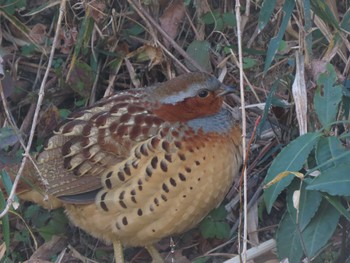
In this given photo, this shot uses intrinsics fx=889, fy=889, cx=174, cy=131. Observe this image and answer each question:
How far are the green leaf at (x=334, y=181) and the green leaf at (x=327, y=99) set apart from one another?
260 mm

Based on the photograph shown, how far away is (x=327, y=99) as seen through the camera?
11.6ft

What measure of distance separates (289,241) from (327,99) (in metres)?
0.58

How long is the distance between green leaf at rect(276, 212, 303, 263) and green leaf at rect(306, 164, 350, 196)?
264mm

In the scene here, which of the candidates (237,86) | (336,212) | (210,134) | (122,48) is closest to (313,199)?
(336,212)

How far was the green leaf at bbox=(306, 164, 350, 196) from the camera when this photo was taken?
3.21 meters

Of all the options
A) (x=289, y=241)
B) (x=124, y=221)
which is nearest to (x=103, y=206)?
(x=124, y=221)

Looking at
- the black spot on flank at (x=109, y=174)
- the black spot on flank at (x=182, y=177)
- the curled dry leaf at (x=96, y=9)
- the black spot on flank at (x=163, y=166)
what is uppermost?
the curled dry leaf at (x=96, y=9)

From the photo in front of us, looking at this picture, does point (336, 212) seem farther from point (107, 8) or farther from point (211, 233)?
point (107, 8)

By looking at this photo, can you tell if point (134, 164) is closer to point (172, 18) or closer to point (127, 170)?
point (127, 170)

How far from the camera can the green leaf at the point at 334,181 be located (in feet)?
10.5

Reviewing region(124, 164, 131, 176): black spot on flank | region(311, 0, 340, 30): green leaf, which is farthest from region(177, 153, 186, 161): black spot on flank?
region(311, 0, 340, 30): green leaf

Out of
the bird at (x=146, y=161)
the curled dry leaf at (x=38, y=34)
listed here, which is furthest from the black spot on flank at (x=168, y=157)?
the curled dry leaf at (x=38, y=34)

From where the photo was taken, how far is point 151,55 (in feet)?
14.9

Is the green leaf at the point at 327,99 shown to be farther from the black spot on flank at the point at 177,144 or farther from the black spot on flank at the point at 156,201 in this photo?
the black spot on flank at the point at 156,201
